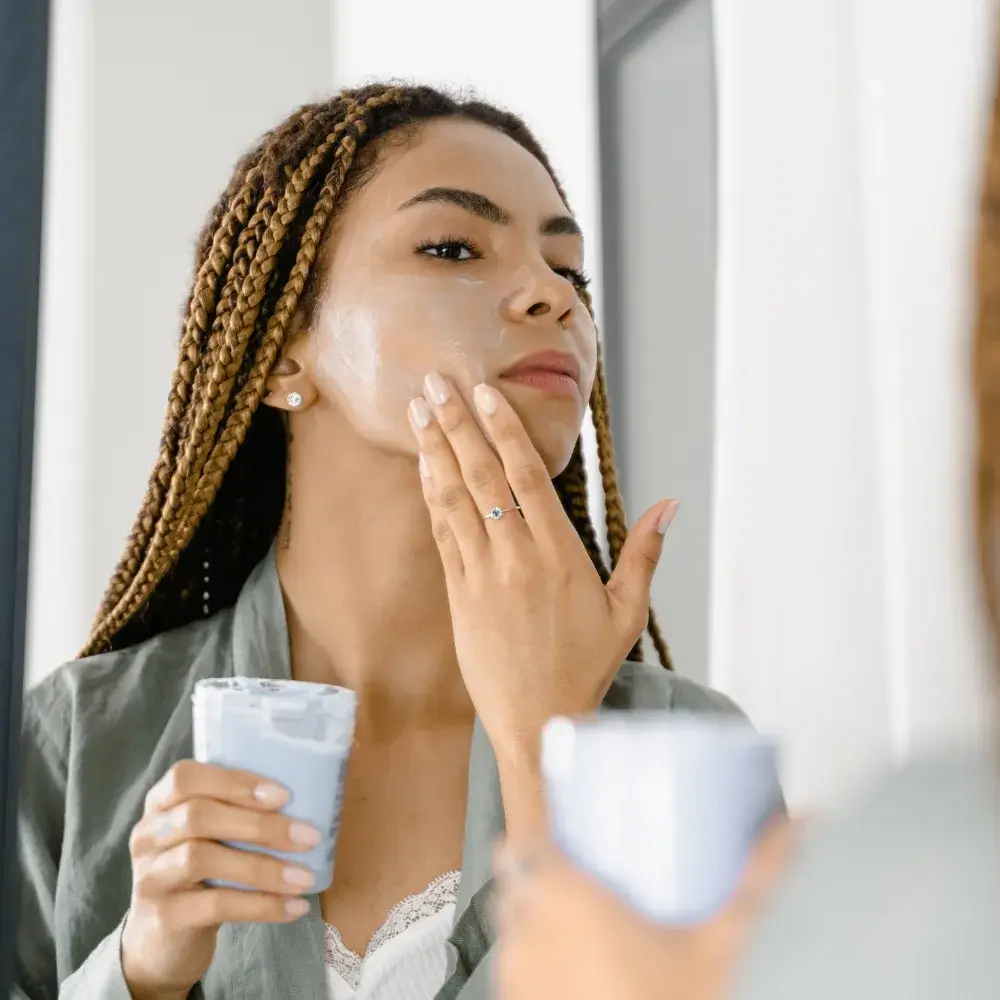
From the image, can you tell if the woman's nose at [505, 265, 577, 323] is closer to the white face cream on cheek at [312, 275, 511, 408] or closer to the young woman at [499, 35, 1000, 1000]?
the white face cream on cheek at [312, 275, 511, 408]

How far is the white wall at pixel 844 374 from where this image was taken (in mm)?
800

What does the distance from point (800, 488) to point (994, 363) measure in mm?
646

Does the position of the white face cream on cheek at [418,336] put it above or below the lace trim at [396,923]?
above

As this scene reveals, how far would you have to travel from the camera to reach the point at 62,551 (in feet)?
3.63

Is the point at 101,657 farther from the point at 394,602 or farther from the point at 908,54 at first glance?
the point at 908,54

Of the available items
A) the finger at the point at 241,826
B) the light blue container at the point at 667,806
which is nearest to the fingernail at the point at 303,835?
the finger at the point at 241,826

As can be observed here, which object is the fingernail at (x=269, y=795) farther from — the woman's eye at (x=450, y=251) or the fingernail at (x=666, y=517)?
the woman's eye at (x=450, y=251)

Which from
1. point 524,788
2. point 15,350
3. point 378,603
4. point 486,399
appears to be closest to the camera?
point 15,350

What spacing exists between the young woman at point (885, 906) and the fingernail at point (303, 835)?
257 millimetres

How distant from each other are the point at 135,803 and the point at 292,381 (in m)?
0.36

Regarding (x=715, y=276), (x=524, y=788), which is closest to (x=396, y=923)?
(x=524, y=788)

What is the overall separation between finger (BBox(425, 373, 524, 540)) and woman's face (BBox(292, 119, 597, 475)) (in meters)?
0.02

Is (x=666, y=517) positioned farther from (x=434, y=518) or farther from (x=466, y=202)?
(x=466, y=202)

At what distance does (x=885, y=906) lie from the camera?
0.29 meters
